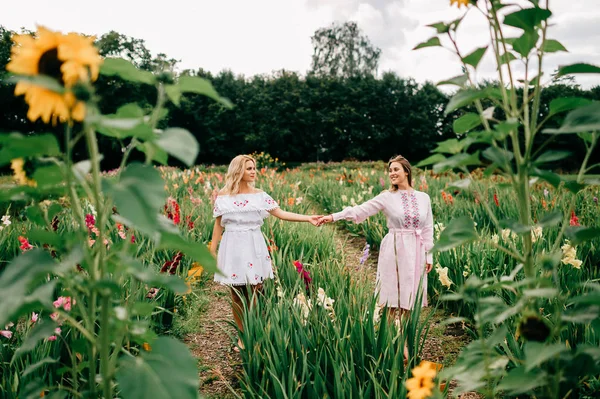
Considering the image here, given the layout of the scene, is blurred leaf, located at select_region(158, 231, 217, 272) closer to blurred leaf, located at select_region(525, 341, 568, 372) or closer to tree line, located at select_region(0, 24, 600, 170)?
blurred leaf, located at select_region(525, 341, 568, 372)

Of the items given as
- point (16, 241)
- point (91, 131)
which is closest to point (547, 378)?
point (91, 131)

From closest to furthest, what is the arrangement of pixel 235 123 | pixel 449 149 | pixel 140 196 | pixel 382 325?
pixel 140 196 → pixel 449 149 → pixel 382 325 → pixel 235 123

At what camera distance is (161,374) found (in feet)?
2.54

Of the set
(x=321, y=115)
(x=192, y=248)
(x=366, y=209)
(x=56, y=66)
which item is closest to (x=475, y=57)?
(x=192, y=248)

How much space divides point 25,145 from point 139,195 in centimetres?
22

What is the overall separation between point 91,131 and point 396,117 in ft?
118

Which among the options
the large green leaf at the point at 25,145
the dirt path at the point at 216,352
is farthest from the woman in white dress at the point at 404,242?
the large green leaf at the point at 25,145

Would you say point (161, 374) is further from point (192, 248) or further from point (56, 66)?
point (56, 66)

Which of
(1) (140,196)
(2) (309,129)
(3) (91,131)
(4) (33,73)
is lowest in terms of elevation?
(1) (140,196)

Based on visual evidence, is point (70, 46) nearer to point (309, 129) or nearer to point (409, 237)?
point (409, 237)

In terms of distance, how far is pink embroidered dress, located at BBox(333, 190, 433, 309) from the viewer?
333 cm

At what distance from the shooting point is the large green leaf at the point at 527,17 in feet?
3.14

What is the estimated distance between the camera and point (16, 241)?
382cm

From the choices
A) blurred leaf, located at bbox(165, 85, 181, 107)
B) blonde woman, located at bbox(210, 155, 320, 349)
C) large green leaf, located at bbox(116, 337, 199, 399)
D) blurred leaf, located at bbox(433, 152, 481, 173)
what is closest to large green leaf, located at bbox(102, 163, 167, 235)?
blurred leaf, located at bbox(165, 85, 181, 107)
